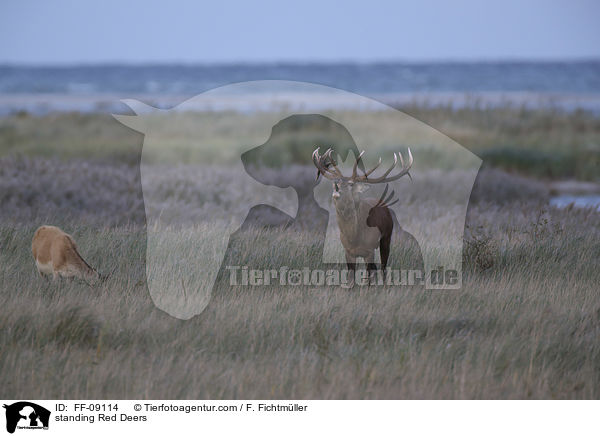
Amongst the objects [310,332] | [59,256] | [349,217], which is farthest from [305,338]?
[59,256]

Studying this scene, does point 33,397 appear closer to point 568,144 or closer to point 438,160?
point 438,160

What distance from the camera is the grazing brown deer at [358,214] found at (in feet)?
21.5

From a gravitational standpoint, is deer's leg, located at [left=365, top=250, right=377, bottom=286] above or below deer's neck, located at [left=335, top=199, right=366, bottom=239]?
below

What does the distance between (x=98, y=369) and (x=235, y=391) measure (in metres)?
1.02

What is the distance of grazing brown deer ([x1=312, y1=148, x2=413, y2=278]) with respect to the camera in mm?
6555

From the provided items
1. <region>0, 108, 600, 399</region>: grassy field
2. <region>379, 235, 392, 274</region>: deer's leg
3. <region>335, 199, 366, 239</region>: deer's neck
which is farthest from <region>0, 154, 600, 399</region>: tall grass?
<region>335, 199, 366, 239</region>: deer's neck

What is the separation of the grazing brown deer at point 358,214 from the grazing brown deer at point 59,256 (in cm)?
231

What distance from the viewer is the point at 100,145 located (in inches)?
869

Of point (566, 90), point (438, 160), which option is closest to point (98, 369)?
point (438, 160)

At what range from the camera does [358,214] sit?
264 inches

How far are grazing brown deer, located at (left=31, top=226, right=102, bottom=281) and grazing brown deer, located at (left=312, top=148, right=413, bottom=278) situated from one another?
2313mm

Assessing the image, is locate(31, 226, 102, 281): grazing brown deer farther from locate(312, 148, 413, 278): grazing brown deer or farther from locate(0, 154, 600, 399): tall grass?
locate(312, 148, 413, 278): grazing brown deer

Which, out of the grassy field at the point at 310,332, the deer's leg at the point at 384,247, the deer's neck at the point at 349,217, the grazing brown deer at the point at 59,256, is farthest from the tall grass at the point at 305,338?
the deer's neck at the point at 349,217

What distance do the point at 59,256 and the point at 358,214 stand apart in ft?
9.05
